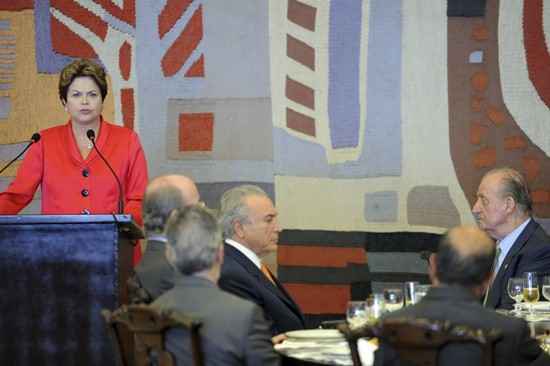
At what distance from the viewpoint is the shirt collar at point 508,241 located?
497 centimetres

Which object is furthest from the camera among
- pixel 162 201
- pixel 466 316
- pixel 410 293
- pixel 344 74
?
pixel 344 74

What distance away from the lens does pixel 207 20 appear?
6.56 metres

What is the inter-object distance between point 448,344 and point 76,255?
1849mm

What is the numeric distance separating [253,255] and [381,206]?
2.16 metres

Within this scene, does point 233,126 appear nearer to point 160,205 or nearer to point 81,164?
point 81,164

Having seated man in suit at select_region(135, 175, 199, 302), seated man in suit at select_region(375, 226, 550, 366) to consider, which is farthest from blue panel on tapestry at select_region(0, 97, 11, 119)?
seated man in suit at select_region(375, 226, 550, 366)

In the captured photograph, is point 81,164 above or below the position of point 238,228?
above

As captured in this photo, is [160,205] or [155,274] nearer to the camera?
[155,274]

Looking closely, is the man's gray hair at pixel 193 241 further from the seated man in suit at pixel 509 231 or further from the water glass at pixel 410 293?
the seated man in suit at pixel 509 231

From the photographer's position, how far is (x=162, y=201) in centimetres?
401

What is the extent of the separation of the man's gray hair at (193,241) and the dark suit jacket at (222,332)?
0.07 meters

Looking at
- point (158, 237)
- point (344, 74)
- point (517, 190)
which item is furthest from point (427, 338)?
point (344, 74)

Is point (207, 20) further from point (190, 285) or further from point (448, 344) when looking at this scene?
point (448, 344)

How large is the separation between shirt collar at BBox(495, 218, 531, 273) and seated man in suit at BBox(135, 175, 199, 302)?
1581 millimetres
